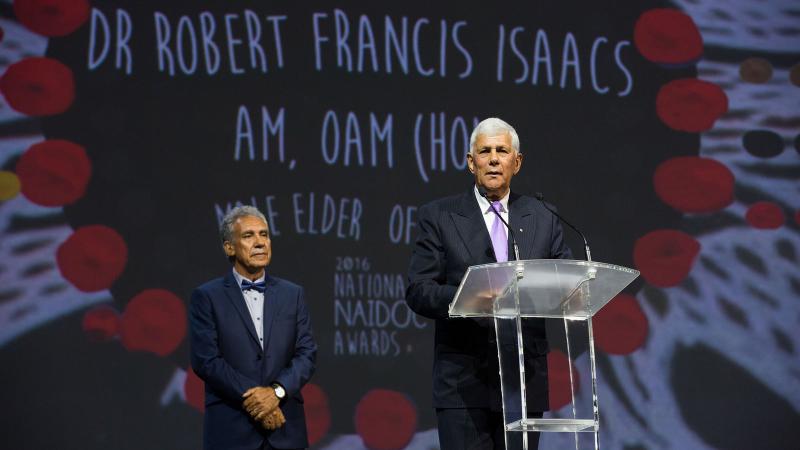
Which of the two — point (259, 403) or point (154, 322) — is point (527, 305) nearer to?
point (259, 403)

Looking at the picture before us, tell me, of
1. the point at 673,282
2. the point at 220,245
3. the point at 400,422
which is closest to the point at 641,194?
the point at 673,282

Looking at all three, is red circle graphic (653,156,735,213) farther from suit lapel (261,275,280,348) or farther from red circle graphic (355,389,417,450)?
suit lapel (261,275,280,348)

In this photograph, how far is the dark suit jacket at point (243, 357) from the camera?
3.55 meters

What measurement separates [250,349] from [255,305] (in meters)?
0.18

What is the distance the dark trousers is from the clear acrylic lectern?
0.18 meters

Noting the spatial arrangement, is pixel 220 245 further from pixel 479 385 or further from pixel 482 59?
pixel 479 385

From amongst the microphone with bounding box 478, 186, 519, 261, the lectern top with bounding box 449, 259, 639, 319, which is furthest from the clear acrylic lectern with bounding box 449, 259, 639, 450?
the microphone with bounding box 478, 186, 519, 261

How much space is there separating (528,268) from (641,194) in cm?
283

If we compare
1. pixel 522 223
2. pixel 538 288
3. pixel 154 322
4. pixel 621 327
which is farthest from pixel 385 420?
pixel 538 288

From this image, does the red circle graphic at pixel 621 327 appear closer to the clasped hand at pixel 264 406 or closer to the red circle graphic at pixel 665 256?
the red circle graphic at pixel 665 256

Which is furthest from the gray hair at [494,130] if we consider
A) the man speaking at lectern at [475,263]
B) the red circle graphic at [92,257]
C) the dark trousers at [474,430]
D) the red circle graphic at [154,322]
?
the red circle graphic at [92,257]

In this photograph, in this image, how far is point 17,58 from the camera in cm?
482

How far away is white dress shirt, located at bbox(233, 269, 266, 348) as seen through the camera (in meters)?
3.72

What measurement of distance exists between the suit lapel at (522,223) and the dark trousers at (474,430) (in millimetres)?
466
